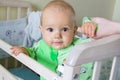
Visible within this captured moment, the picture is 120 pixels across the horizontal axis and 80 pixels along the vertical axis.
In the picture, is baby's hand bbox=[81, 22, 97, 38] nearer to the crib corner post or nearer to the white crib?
the white crib

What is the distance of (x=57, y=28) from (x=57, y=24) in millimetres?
15

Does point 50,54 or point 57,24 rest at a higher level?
point 57,24

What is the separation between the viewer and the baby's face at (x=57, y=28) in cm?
86

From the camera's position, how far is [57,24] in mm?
854

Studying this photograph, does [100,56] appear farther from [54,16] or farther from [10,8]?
[10,8]

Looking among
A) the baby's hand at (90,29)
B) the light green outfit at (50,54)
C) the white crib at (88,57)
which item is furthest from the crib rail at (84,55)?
the light green outfit at (50,54)

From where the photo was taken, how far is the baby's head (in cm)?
86

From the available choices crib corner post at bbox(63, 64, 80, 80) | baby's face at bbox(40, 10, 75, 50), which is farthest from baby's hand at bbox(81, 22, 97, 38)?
crib corner post at bbox(63, 64, 80, 80)

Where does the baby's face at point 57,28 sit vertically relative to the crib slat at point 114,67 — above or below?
above

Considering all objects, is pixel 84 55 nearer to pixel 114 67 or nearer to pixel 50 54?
pixel 114 67

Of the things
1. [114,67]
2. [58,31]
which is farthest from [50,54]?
[114,67]

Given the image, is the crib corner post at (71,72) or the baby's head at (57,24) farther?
the baby's head at (57,24)

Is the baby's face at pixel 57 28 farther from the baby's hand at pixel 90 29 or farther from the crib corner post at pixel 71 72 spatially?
the crib corner post at pixel 71 72

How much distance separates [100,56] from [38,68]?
188 millimetres
